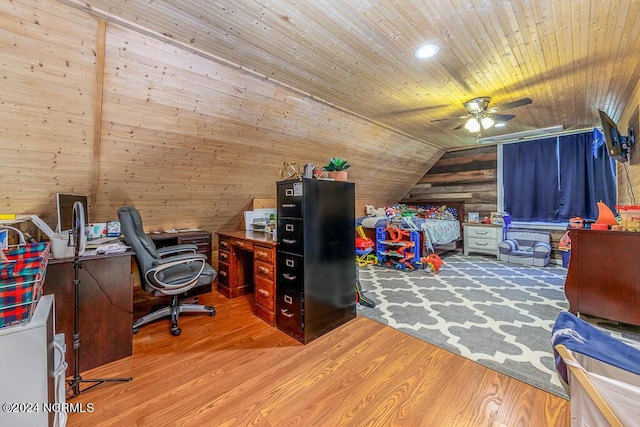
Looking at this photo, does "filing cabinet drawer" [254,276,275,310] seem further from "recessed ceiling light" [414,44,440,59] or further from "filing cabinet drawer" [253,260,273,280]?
"recessed ceiling light" [414,44,440,59]

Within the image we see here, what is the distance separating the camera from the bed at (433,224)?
15.2 feet

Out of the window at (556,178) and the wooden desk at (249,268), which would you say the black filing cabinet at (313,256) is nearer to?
the wooden desk at (249,268)

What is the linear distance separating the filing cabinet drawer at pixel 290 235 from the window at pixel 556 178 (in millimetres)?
5228

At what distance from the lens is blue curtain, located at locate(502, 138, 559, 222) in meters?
5.14

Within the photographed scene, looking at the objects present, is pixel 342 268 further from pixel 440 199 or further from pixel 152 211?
pixel 440 199

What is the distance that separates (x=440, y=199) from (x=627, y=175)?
3.29 m

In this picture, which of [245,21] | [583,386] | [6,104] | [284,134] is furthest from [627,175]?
[6,104]

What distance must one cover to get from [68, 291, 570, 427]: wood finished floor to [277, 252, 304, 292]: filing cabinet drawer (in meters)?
0.47

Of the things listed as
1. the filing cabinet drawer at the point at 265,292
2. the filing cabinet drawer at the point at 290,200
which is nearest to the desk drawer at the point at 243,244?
the filing cabinet drawer at the point at 265,292

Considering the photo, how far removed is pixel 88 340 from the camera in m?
1.90

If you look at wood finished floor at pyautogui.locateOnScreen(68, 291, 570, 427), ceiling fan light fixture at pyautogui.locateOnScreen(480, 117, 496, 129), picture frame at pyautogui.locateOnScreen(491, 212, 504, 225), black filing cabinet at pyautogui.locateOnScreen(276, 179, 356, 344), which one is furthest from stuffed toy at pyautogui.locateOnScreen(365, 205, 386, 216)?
wood finished floor at pyautogui.locateOnScreen(68, 291, 570, 427)

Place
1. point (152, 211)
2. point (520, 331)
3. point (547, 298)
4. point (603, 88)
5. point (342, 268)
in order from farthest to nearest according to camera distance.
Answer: point (152, 211) → point (547, 298) → point (603, 88) → point (342, 268) → point (520, 331)

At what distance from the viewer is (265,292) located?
105 inches

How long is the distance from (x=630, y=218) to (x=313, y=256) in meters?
2.99
